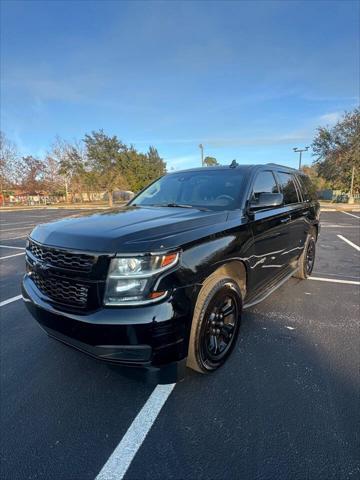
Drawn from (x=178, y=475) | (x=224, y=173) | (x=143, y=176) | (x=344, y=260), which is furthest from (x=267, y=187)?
(x=143, y=176)

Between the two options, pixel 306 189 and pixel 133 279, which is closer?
pixel 133 279

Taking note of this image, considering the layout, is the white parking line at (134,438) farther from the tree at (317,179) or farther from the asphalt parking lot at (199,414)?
the tree at (317,179)

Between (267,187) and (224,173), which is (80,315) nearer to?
(224,173)

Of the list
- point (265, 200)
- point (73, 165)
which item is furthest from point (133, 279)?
point (73, 165)

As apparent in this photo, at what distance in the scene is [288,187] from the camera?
429 cm

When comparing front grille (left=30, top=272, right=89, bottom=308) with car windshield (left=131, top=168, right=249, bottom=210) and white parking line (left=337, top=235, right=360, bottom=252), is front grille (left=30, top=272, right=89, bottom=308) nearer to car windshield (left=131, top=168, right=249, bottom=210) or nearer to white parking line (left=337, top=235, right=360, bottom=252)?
car windshield (left=131, top=168, right=249, bottom=210)

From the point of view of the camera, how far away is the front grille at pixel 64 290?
6.66 feet

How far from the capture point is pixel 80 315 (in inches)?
79.8

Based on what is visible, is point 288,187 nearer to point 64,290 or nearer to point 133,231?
point 133,231

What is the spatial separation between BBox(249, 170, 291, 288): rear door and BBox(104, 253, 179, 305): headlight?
4.45ft

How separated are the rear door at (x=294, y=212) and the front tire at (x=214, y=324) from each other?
5.84ft

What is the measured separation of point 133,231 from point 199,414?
1461 millimetres

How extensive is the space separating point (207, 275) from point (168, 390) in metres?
1.06

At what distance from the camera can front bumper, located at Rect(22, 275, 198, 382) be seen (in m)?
1.87
